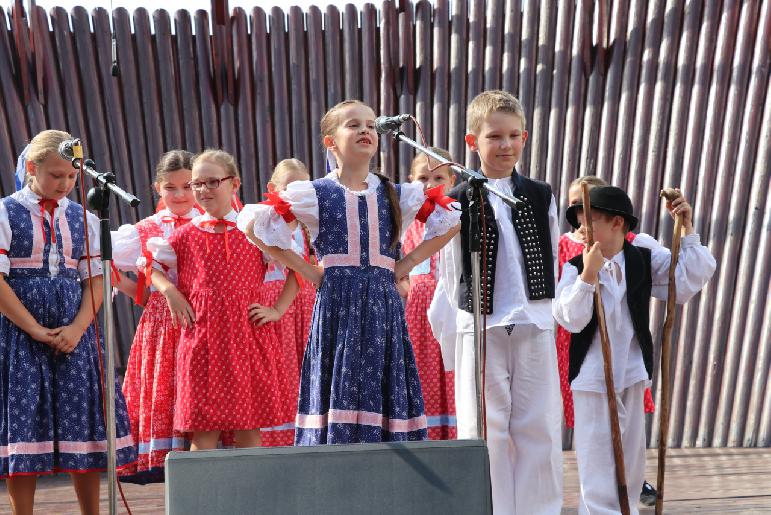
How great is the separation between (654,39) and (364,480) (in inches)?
178

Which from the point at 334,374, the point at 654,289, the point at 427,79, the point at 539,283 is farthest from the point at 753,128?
the point at 334,374

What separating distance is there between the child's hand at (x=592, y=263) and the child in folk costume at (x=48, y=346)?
1820 millimetres

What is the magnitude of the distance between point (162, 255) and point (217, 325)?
1.42ft

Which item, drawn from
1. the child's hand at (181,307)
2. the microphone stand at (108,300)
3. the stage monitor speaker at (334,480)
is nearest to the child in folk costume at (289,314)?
the child's hand at (181,307)

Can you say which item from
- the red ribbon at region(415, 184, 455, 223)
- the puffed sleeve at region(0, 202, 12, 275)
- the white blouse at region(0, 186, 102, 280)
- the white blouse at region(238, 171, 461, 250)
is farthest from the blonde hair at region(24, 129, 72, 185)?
the red ribbon at region(415, 184, 455, 223)

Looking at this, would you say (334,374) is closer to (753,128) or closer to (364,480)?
(364,480)

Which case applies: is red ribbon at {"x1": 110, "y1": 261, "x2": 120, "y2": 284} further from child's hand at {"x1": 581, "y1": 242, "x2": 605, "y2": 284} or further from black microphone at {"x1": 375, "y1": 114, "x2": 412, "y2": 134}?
child's hand at {"x1": 581, "y1": 242, "x2": 605, "y2": 284}

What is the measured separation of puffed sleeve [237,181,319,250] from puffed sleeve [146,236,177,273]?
1041 mm

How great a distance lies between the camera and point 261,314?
15.3ft

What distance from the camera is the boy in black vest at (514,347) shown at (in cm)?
409

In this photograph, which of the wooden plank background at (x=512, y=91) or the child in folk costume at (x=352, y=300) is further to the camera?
the wooden plank background at (x=512, y=91)

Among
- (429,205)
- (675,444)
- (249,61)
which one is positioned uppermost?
(249,61)

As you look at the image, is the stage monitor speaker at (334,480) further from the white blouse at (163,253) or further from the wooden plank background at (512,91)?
the wooden plank background at (512,91)

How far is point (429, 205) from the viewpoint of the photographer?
13.1 feet
